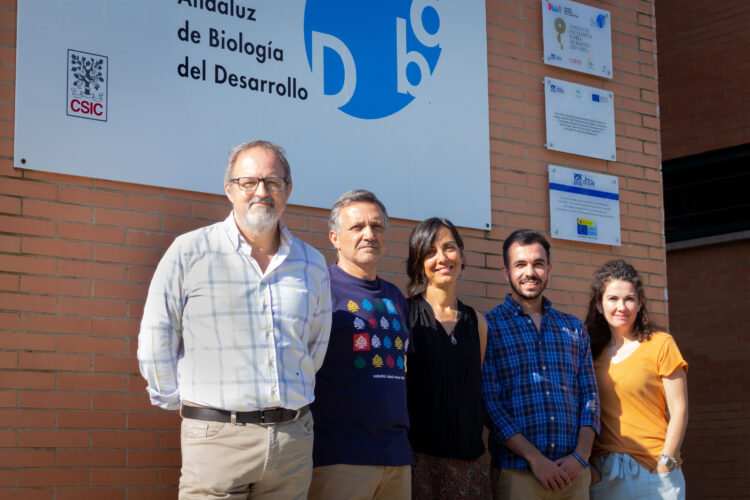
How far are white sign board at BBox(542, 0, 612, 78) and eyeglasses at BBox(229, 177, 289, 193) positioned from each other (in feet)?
9.10

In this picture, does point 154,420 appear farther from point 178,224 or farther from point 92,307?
point 178,224

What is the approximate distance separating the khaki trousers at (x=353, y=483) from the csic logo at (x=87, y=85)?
1.85 m

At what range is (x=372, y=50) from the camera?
4844 millimetres

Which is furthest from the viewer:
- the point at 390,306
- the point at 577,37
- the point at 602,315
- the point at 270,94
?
the point at 577,37

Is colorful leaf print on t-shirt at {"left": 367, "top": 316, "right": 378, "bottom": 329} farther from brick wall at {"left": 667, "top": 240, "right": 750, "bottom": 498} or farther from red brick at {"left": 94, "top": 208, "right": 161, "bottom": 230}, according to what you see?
brick wall at {"left": 667, "top": 240, "right": 750, "bottom": 498}

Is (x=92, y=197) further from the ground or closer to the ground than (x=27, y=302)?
further from the ground

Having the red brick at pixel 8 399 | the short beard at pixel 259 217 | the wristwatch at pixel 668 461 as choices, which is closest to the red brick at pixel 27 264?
the red brick at pixel 8 399

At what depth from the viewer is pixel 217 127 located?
168 inches

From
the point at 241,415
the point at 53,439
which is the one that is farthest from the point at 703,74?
the point at 53,439

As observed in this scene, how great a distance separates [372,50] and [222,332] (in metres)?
2.24

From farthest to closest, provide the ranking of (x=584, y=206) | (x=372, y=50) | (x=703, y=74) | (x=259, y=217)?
(x=703, y=74) < (x=584, y=206) < (x=372, y=50) < (x=259, y=217)

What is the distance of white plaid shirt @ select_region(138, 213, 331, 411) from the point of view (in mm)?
3125

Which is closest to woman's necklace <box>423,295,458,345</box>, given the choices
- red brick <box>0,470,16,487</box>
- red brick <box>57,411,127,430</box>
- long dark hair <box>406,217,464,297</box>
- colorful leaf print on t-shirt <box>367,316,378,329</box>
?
long dark hair <box>406,217,464,297</box>

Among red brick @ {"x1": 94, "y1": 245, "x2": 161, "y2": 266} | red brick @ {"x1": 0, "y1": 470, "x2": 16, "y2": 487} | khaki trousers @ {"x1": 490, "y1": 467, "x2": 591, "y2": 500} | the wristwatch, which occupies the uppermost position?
red brick @ {"x1": 94, "y1": 245, "x2": 161, "y2": 266}
